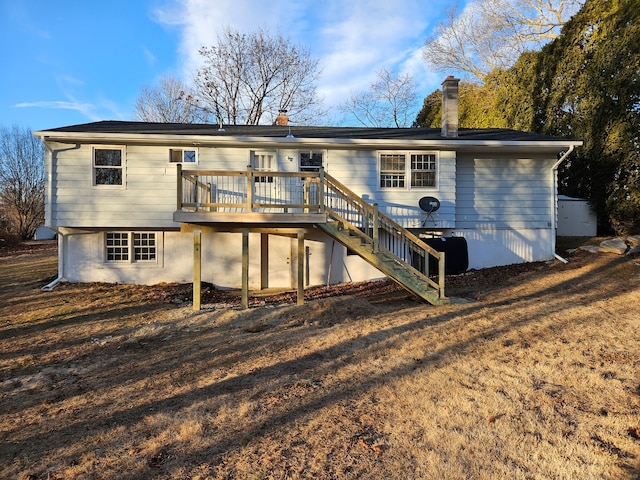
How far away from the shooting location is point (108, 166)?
11.0 metres

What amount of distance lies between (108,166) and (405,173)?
8118 mm

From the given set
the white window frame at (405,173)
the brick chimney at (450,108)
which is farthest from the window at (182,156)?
the brick chimney at (450,108)

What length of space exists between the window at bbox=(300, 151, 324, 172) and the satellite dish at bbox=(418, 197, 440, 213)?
302 cm

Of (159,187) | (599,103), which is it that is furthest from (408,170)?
(599,103)

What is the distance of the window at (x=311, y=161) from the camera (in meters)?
11.5

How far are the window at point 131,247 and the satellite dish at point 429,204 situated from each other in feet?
25.1

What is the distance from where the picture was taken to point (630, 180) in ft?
44.5

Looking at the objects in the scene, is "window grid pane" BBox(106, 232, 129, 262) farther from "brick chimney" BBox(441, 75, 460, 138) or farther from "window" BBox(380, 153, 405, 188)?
"brick chimney" BBox(441, 75, 460, 138)

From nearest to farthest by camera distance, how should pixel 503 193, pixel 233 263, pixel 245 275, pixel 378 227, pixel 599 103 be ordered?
pixel 245 275 → pixel 378 227 → pixel 233 263 → pixel 503 193 → pixel 599 103

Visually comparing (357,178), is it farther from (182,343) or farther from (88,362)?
(88,362)

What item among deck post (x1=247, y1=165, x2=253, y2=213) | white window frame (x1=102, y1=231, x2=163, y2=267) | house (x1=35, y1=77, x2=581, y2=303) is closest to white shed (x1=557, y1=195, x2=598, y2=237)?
house (x1=35, y1=77, x2=581, y2=303)

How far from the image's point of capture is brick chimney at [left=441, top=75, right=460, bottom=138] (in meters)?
12.2

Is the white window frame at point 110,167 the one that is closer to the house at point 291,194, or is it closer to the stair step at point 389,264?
the house at point 291,194

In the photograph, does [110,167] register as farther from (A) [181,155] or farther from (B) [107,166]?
(A) [181,155]
